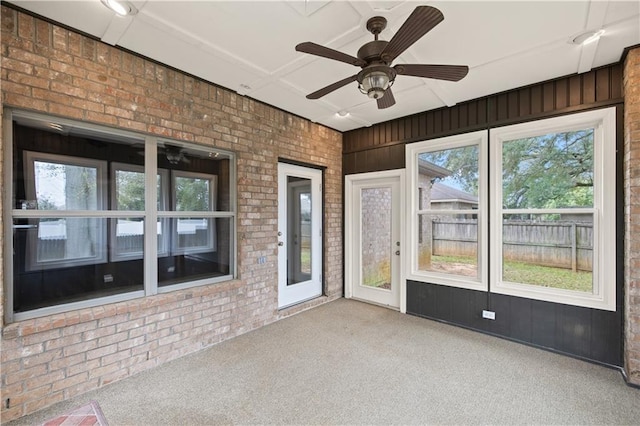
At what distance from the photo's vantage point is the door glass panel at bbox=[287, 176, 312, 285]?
449 centimetres

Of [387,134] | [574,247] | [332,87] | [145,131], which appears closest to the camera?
[332,87]

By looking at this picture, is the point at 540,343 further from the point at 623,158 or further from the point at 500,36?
the point at 500,36

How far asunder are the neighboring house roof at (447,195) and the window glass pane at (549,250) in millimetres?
490

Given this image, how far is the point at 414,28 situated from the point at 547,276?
3.27 m

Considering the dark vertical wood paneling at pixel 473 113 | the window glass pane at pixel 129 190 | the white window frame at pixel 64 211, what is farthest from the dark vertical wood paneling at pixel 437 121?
the white window frame at pixel 64 211

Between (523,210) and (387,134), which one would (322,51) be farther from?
(523,210)

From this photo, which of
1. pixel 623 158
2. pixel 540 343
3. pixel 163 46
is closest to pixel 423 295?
→ pixel 540 343

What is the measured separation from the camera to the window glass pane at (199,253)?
3156mm

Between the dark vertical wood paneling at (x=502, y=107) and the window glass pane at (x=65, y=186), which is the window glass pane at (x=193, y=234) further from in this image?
the dark vertical wood paneling at (x=502, y=107)

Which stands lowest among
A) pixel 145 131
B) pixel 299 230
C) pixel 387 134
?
pixel 299 230

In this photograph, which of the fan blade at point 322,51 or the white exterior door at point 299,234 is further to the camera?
the white exterior door at point 299,234

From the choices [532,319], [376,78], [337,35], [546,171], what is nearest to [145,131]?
[337,35]

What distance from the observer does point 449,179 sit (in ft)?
13.3

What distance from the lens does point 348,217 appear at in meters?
5.13
